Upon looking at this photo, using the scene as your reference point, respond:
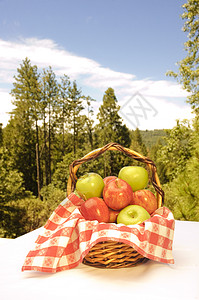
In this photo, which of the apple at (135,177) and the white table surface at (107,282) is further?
the apple at (135,177)

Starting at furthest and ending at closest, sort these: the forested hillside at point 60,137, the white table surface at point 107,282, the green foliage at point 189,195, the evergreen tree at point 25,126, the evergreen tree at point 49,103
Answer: the evergreen tree at point 25,126
the evergreen tree at point 49,103
the forested hillside at point 60,137
the green foliage at point 189,195
the white table surface at point 107,282

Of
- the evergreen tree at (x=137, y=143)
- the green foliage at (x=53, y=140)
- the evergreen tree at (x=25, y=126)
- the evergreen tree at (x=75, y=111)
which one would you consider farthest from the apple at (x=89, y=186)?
the evergreen tree at (x=25, y=126)

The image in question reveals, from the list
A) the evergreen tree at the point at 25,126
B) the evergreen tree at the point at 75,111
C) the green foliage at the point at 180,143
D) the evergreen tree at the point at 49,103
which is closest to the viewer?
the green foliage at the point at 180,143

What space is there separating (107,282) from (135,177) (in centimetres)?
29

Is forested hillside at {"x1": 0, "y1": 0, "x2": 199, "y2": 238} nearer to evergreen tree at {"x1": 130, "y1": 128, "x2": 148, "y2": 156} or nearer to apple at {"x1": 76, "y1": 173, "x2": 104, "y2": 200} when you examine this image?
evergreen tree at {"x1": 130, "y1": 128, "x2": 148, "y2": 156}

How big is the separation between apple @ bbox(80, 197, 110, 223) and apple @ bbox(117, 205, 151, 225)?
37 mm

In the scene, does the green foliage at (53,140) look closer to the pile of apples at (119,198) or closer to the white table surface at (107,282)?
the pile of apples at (119,198)

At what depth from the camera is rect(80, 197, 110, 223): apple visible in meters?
0.70

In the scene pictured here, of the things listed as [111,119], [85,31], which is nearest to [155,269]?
[111,119]

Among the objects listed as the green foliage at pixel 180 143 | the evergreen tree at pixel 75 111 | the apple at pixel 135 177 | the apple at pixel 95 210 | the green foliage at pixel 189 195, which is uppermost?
the evergreen tree at pixel 75 111

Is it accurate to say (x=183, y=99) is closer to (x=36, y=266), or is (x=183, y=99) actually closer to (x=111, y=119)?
(x=111, y=119)

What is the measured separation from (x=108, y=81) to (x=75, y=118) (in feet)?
5.11

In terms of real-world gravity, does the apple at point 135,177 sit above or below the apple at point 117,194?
above

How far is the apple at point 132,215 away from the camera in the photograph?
0.68m
